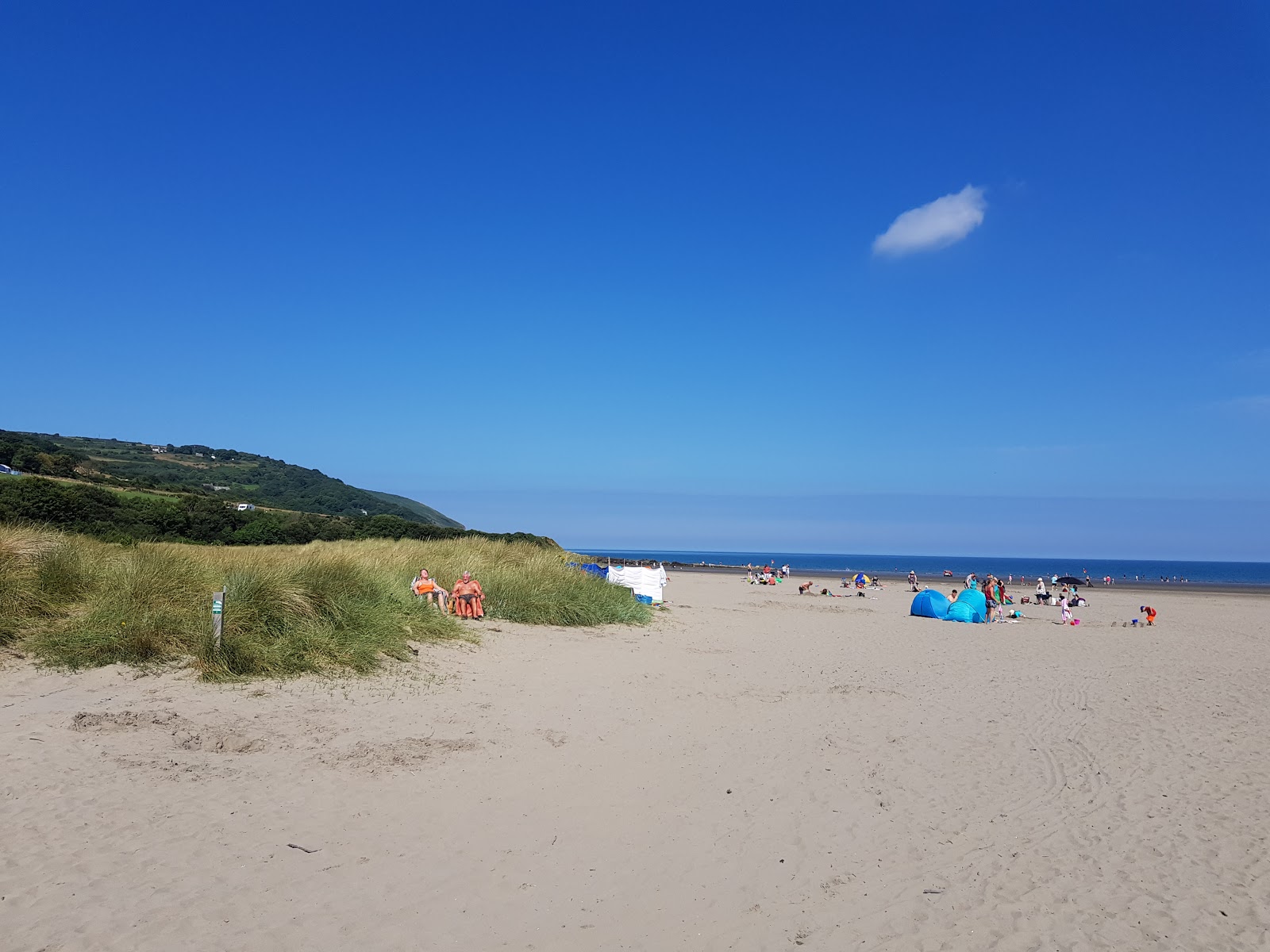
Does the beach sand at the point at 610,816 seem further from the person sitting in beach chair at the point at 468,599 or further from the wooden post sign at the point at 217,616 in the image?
the person sitting in beach chair at the point at 468,599

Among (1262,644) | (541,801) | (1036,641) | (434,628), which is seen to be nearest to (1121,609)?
(1262,644)

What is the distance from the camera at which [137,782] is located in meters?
6.02

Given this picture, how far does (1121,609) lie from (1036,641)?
1880 centimetres

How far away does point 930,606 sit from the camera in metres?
26.6

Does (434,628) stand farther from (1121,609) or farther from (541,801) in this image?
(1121,609)

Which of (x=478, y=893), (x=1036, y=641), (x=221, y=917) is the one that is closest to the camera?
(x=221, y=917)

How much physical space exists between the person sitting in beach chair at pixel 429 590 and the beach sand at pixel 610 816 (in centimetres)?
395

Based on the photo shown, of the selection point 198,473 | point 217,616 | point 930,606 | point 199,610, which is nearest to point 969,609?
point 930,606

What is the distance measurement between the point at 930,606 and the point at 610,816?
895 inches

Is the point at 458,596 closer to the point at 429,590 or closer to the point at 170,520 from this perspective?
the point at 429,590

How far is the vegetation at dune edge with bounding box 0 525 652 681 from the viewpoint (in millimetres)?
9281

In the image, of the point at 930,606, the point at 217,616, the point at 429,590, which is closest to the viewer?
the point at 217,616

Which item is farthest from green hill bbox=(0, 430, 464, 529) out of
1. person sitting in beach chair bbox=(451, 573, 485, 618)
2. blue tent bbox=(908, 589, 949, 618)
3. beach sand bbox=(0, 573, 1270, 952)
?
beach sand bbox=(0, 573, 1270, 952)

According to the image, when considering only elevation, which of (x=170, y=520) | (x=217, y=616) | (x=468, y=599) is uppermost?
(x=170, y=520)
